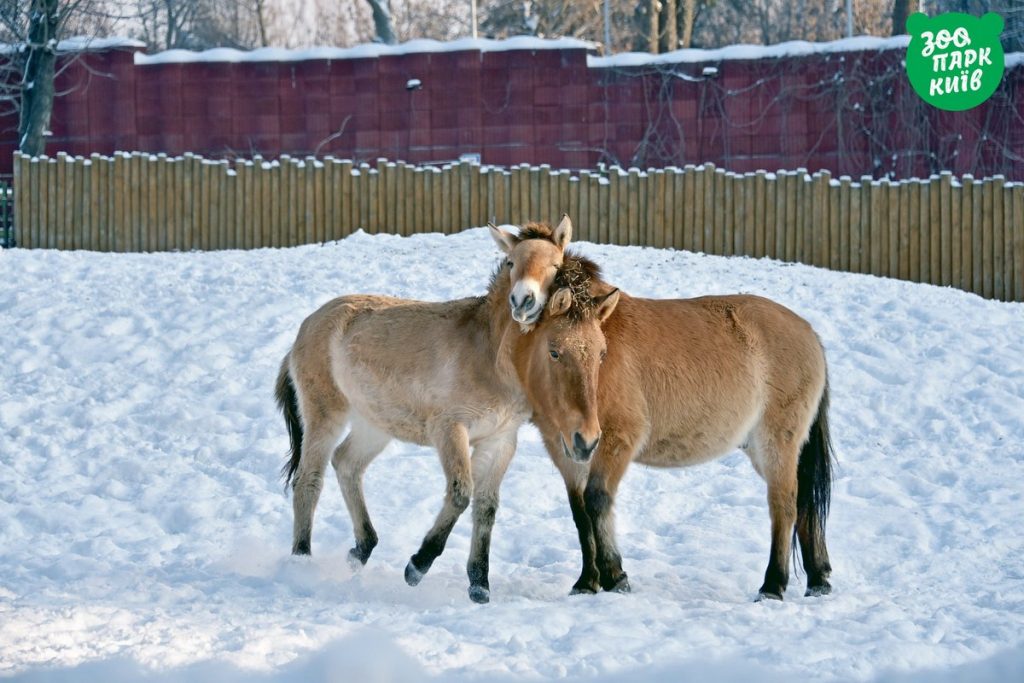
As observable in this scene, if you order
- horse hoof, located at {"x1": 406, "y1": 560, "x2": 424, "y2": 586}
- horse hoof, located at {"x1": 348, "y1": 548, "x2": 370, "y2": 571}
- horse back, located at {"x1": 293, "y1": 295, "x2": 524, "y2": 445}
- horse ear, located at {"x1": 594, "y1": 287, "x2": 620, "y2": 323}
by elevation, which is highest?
horse ear, located at {"x1": 594, "y1": 287, "x2": 620, "y2": 323}

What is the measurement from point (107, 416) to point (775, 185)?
901 centimetres

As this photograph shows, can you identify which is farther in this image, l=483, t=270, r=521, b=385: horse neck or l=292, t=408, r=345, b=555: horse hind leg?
l=292, t=408, r=345, b=555: horse hind leg

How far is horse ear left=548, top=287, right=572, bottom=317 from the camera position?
6621 millimetres

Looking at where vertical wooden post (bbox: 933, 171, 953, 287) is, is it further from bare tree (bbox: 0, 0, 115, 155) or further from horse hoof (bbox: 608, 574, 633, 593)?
bare tree (bbox: 0, 0, 115, 155)

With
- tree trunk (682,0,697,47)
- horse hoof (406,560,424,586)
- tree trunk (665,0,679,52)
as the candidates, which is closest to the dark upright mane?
horse hoof (406,560,424,586)

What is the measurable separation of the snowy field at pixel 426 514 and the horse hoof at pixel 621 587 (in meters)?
0.13

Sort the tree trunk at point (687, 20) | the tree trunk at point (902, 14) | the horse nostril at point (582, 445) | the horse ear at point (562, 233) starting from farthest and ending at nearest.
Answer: the tree trunk at point (687, 20) < the tree trunk at point (902, 14) < the horse ear at point (562, 233) < the horse nostril at point (582, 445)

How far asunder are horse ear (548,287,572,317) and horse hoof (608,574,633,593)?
1.43m

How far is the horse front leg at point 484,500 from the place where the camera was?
6.81 meters

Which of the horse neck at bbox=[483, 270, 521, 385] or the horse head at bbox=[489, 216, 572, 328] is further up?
the horse head at bbox=[489, 216, 572, 328]

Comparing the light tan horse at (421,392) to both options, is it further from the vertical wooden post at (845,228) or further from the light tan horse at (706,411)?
the vertical wooden post at (845,228)

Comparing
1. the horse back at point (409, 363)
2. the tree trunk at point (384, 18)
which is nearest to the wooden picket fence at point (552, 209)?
the horse back at point (409, 363)

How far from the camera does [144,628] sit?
5.95 metres

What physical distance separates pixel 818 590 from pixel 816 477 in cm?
67
